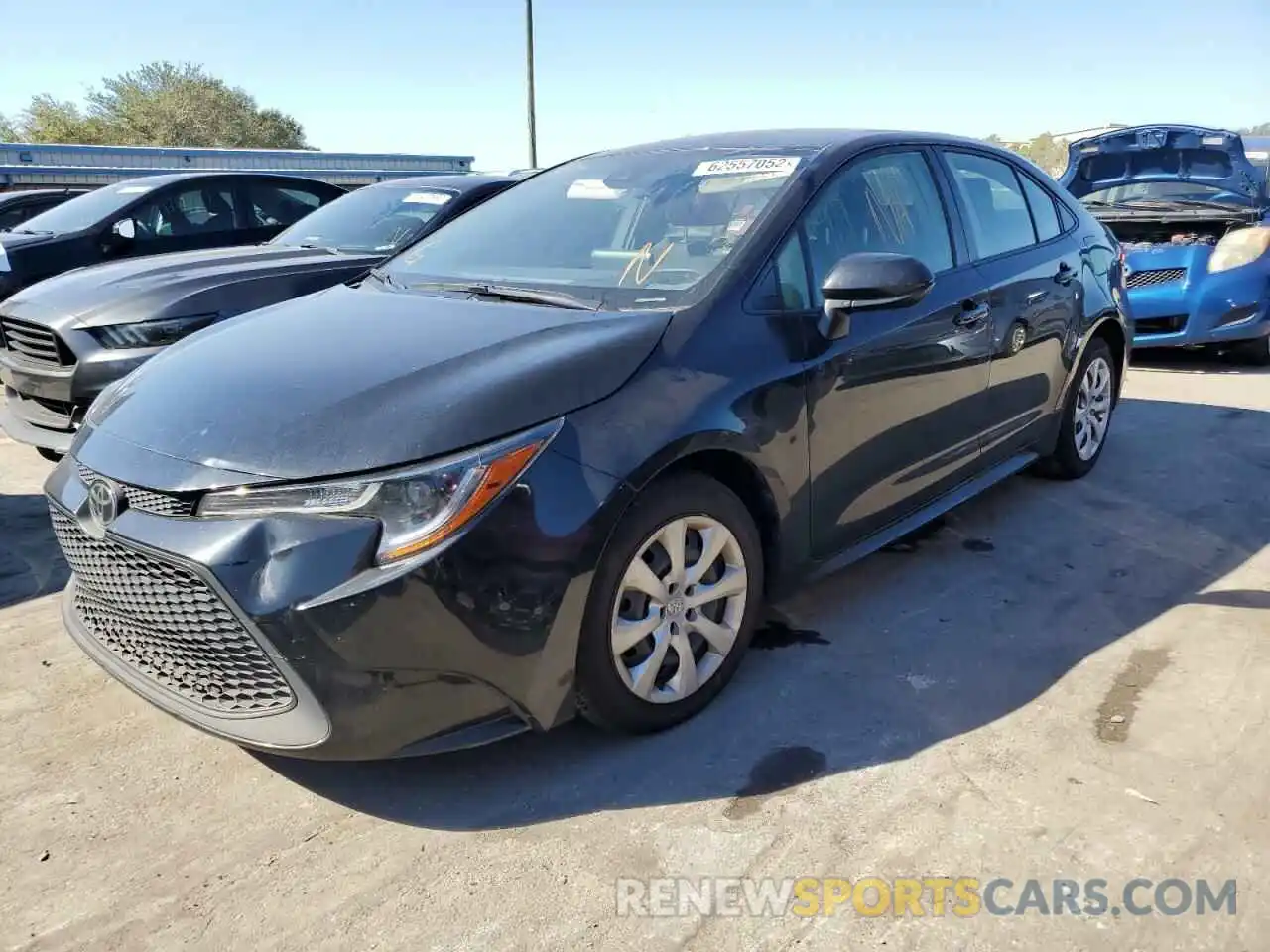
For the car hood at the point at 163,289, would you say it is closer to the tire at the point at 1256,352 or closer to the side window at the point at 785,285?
the side window at the point at 785,285

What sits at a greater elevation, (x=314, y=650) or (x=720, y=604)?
(x=314, y=650)

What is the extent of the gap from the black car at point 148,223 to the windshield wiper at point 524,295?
17.2ft

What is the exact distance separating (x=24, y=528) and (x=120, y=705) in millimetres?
1983

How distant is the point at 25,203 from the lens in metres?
10.3

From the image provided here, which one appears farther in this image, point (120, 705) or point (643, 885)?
point (120, 705)

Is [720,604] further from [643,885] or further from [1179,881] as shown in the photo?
[1179,881]

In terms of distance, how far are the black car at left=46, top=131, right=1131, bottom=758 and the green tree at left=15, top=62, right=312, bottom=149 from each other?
42.3 m

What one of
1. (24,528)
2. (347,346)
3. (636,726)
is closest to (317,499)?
(347,346)

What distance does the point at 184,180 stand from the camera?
7551mm

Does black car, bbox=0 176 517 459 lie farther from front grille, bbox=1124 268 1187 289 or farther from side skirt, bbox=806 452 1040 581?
front grille, bbox=1124 268 1187 289

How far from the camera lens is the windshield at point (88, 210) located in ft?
24.5

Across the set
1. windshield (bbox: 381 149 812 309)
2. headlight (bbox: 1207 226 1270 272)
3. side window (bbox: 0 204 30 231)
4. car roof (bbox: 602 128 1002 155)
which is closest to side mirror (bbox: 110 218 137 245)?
side window (bbox: 0 204 30 231)

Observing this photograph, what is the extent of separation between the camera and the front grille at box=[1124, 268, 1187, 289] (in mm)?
7230

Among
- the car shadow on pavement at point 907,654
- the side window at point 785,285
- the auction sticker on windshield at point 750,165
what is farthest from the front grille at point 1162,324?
the side window at point 785,285
